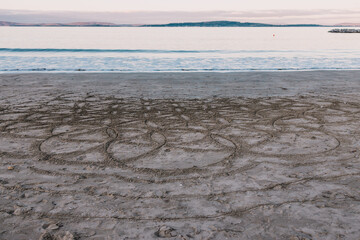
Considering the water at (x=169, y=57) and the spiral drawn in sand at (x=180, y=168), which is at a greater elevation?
the spiral drawn in sand at (x=180, y=168)

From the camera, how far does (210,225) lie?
116 inches

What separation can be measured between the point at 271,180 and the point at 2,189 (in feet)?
9.54

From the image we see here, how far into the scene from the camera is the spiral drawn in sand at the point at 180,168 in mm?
3062

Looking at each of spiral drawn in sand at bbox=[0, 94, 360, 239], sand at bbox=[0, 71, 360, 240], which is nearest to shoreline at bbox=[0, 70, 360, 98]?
sand at bbox=[0, 71, 360, 240]

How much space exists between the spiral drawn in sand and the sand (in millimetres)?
16

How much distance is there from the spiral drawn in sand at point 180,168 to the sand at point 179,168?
0.05ft

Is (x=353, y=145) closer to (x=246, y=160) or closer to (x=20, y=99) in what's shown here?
(x=246, y=160)

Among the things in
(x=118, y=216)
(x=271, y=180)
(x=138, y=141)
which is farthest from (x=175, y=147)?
(x=118, y=216)

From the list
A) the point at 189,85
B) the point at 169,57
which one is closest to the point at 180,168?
the point at 189,85

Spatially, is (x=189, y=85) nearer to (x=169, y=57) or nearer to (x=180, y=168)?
(x=180, y=168)

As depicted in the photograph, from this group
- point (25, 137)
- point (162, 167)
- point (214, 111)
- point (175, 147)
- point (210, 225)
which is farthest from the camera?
point (214, 111)

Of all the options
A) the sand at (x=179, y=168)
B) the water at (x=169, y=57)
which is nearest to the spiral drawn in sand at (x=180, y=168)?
the sand at (x=179, y=168)

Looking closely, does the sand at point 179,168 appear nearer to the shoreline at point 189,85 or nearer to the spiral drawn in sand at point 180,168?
the spiral drawn in sand at point 180,168

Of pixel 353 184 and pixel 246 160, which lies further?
pixel 246 160
